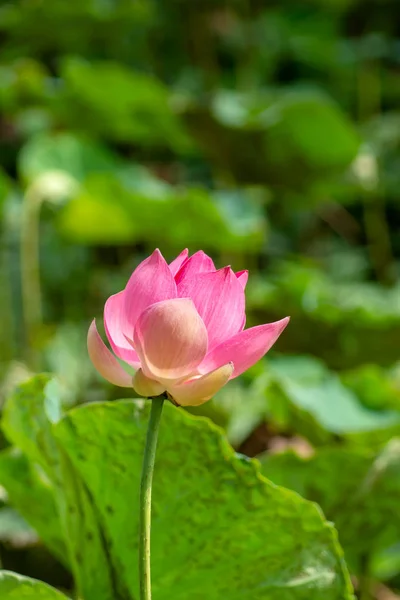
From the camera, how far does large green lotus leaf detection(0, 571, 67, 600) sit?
0.29m

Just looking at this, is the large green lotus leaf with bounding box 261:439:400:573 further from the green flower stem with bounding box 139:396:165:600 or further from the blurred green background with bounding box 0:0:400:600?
the green flower stem with bounding box 139:396:165:600

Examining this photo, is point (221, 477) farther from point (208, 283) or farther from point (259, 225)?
point (259, 225)

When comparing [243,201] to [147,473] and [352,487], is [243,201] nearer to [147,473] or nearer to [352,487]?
[352,487]

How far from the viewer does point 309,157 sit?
1.38m

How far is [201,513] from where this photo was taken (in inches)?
13.2

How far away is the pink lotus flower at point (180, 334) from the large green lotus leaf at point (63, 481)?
0.38 feet

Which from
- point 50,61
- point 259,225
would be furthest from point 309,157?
point 50,61

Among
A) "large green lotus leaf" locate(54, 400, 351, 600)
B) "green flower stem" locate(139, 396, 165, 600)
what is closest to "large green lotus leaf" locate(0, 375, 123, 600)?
"large green lotus leaf" locate(54, 400, 351, 600)

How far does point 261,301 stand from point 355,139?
0.42 metres

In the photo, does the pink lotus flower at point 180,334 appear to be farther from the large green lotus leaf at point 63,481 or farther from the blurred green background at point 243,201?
the blurred green background at point 243,201

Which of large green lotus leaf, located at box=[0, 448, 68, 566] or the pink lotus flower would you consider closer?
the pink lotus flower

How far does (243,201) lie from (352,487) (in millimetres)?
830

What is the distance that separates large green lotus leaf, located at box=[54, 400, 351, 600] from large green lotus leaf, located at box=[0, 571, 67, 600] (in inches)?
2.0

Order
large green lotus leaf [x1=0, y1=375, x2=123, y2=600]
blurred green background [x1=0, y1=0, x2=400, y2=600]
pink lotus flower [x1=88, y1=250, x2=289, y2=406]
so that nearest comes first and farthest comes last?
pink lotus flower [x1=88, y1=250, x2=289, y2=406], large green lotus leaf [x1=0, y1=375, x2=123, y2=600], blurred green background [x1=0, y1=0, x2=400, y2=600]
